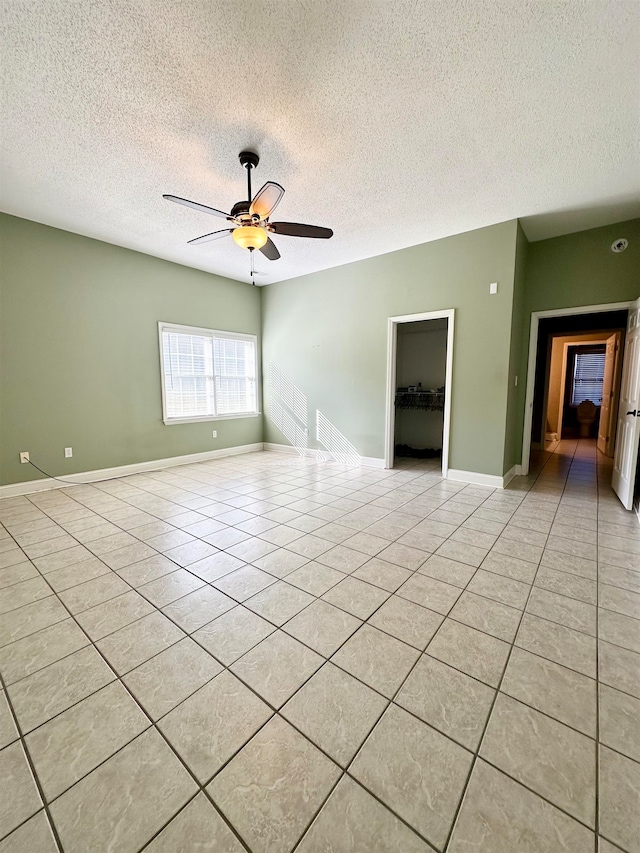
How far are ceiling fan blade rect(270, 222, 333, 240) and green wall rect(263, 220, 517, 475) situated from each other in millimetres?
2087

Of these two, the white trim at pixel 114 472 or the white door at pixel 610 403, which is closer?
the white trim at pixel 114 472

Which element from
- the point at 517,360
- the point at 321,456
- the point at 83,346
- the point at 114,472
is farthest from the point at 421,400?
the point at 83,346

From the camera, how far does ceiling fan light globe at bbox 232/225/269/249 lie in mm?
2648

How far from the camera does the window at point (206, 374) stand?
16.9ft

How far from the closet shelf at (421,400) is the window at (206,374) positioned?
2689 mm

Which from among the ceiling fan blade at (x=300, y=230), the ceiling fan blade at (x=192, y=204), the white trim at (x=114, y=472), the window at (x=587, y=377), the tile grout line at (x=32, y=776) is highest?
the ceiling fan blade at (x=300, y=230)

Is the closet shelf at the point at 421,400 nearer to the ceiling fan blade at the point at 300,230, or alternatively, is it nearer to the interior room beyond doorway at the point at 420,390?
the interior room beyond doorway at the point at 420,390

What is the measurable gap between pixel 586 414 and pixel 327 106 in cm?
846

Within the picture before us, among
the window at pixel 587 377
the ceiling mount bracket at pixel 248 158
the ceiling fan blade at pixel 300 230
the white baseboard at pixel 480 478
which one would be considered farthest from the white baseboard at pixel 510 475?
the window at pixel 587 377

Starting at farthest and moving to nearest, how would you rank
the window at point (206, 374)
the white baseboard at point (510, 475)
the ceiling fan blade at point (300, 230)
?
1. the window at point (206, 374)
2. the white baseboard at point (510, 475)
3. the ceiling fan blade at point (300, 230)

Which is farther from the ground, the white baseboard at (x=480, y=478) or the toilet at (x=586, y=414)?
the toilet at (x=586, y=414)

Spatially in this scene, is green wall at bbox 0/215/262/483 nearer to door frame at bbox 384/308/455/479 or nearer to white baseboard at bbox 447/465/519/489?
door frame at bbox 384/308/455/479

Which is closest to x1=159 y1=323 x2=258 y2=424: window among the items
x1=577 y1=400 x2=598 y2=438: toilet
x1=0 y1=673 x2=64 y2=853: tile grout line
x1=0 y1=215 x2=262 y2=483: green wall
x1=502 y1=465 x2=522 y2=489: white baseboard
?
x1=0 y1=215 x2=262 y2=483: green wall

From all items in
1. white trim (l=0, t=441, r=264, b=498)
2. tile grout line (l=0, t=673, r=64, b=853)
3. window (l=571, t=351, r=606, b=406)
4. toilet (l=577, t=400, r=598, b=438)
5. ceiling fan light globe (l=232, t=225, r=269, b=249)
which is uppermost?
ceiling fan light globe (l=232, t=225, r=269, b=249)
